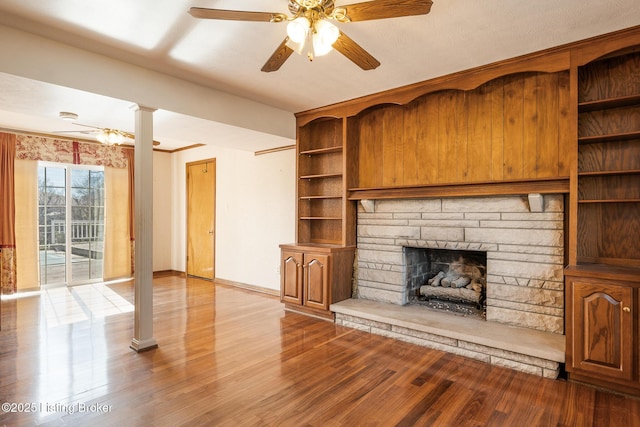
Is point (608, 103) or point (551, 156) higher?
point (608, 103)

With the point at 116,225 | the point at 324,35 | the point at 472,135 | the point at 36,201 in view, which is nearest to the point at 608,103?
the point at 472,135

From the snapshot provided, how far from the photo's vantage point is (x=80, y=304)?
4816 millimetres

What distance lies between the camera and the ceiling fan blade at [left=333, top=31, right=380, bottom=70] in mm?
2242

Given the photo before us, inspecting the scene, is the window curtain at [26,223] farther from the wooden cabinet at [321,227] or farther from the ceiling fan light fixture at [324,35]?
the ceiling fan light fixture at [324,35]

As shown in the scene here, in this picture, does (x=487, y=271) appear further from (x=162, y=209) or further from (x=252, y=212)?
(x=162, y=209)

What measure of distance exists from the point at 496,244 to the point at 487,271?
0.29 metres

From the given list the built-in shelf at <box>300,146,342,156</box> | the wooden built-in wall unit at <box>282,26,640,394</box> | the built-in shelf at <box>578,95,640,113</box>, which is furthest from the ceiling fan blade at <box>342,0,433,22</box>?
the built-in shelf at <box>300,146,342,156</box>

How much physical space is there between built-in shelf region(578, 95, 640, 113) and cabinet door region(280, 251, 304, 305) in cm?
323

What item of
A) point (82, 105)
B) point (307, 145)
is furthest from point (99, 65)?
point (307, 145)

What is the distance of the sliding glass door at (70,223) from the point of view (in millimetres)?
5762

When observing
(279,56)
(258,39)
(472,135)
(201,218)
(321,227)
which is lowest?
(321,227)

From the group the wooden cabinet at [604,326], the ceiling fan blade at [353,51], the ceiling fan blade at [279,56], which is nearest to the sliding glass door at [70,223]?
the ceiling fan blade at [279,56]

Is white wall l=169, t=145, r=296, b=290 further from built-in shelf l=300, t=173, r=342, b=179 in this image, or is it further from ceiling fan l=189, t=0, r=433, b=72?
ceiling fan l=189, t=0, r=433, b=72

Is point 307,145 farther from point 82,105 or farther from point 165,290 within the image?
point 165,290
